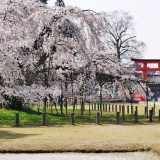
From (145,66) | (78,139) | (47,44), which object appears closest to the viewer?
(78,139)

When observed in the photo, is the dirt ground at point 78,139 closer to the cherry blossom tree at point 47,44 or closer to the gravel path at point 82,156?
the gravel path at point 82,156

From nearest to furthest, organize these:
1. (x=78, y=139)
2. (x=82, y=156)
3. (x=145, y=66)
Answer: (x=82, y=156), (x=78, y=139), (x=145, y=66)

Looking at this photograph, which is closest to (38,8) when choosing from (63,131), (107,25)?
(107,25)

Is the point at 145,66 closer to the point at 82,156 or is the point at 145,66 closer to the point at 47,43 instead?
the point at 47,43

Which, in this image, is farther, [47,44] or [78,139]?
[47,44]

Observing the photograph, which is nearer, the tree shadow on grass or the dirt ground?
the dirt ground

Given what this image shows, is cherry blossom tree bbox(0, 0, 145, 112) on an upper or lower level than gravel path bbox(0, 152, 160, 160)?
upper

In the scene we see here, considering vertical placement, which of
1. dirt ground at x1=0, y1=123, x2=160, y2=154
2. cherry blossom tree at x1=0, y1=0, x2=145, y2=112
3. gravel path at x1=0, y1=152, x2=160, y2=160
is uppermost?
cherry blossom tree at x1=0, y1=0, x2=145, y2=112

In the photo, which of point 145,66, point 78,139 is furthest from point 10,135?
point 145,66

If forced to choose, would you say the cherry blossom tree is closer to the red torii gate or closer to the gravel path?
the gravel path

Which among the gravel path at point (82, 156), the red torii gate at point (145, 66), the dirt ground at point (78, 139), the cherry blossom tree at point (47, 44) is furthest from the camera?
the red torii gate at point (145, 66)

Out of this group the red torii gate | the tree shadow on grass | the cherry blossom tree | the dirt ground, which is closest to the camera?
the dirt ground

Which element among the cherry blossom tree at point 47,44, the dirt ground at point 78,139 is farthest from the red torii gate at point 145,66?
the dirt ground at point 78,139

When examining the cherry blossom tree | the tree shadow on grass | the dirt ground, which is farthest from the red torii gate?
the tree shadow on grass
